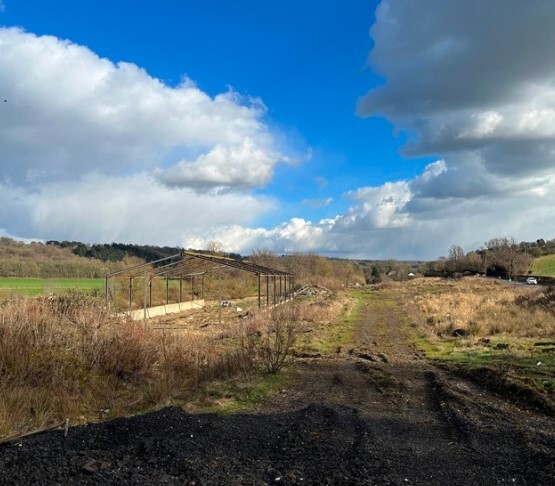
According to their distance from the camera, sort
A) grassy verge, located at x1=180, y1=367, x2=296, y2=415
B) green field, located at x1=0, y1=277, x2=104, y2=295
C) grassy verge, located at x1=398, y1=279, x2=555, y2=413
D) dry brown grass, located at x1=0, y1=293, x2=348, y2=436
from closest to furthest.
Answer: dry brown grass, located at x1=0, y1=293, x2=348, y2=436 → grassy verge, located at x1=180, y1=367, x2=296, y2=415 → grassy verge, located at x1=398, y1=279, x2=555, y2=413 → green field, located at x1=0, y1=277, x2=104, y2=295

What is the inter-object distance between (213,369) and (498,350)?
30.1 feet

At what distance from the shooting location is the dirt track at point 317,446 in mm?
5340

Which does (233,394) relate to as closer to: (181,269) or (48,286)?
(48,286)

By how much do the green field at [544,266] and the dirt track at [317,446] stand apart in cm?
8919

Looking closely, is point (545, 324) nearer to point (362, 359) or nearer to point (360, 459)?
point (362, 359)

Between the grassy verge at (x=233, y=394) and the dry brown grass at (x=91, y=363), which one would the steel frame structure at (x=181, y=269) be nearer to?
the dry brown grass at (x=91, y=363)

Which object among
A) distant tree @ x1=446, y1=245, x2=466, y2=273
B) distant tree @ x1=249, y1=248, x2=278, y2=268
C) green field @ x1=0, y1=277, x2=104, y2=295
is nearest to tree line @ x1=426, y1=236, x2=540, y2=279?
distant tree @ x1=446, y1=245, x2=466, y2=273

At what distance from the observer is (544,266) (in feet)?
320

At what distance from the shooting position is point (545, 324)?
Answer: 21859mm

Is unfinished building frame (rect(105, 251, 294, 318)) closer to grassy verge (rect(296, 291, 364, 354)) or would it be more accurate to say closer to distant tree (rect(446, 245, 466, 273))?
grassy verge (rect(296, 291, 364, 354))

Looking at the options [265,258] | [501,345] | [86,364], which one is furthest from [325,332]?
[265,258]

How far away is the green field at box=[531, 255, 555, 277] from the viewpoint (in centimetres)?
9097

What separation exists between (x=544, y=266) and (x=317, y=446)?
10330 cm

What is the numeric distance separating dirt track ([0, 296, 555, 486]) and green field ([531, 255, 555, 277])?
293 feet
